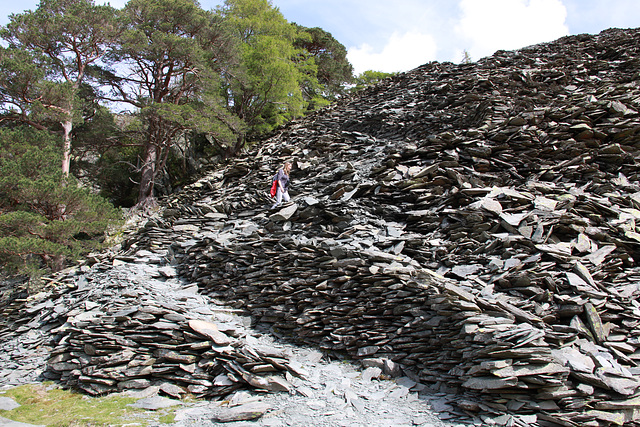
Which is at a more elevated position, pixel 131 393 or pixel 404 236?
pixel 404 236

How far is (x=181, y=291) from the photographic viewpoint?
387 inches

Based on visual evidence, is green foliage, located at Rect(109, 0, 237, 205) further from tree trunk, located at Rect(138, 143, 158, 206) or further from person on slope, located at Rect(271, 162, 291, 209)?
person on slope, located at Rect(271, 162, 291, 209)

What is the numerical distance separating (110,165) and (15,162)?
33.6ft

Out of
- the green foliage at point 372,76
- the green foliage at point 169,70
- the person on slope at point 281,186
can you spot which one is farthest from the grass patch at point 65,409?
the green foliage at point 372,76

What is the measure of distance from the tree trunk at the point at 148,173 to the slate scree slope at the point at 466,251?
4.52 metres

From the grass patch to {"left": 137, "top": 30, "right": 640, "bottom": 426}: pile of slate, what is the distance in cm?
359

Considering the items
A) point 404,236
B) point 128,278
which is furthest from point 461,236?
point 128,278

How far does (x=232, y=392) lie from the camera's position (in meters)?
6.30

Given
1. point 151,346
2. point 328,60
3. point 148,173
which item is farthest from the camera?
point 328,60

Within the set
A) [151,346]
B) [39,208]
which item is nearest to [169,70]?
[39,208]

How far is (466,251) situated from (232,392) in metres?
6.05

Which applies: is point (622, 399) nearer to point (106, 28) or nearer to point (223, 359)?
point (223, 359)

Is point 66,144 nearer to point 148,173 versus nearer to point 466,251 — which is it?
point 148,173

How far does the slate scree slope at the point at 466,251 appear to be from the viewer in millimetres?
5569
